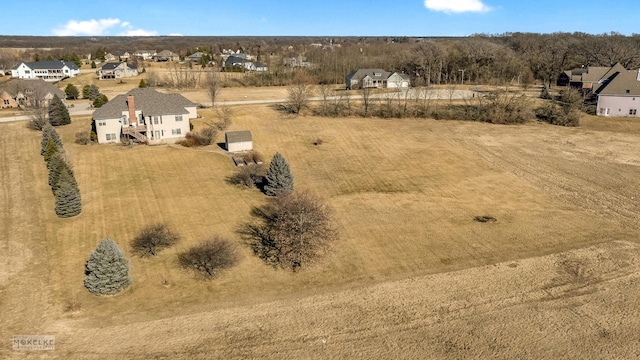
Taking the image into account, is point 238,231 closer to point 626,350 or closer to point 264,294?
point 264,294

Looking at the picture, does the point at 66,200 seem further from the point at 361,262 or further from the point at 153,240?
the point at 361,262

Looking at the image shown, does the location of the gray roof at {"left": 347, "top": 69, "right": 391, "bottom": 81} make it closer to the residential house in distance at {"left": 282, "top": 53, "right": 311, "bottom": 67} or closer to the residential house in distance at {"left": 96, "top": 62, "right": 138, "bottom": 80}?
the residential house in distance at {"left": 282, "top": 53, "right": 311, "bottom": 67}

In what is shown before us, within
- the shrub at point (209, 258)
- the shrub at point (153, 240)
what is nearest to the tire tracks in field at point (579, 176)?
the shrub at point (209, 258)

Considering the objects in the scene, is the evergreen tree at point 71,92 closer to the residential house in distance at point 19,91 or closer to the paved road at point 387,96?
the paved road at point 387,96

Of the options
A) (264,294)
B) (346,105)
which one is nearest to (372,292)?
(264,294)

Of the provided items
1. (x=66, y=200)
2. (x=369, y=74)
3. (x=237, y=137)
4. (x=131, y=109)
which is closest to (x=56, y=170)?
(x=66, y=200)

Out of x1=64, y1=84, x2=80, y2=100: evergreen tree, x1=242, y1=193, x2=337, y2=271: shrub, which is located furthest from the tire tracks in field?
x1=64, y1=84, x2=80, y2=100: evergreen tree
